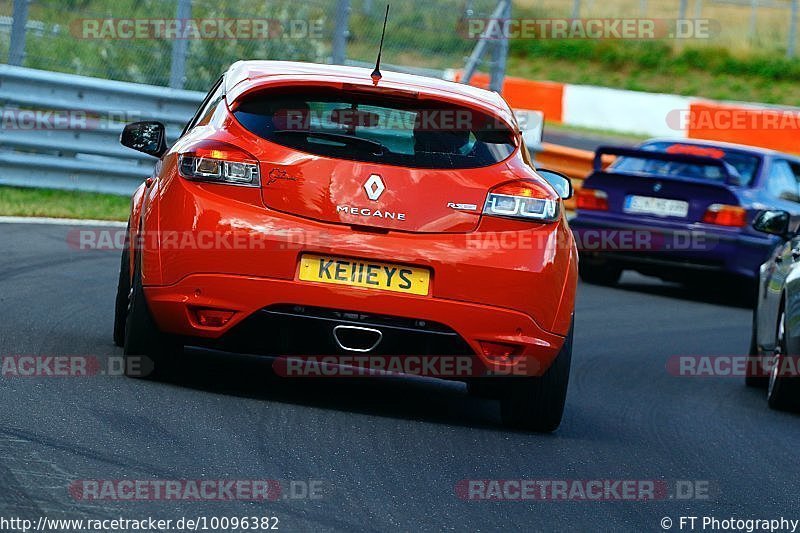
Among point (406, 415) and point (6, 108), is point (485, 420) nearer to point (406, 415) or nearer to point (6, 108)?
point (406, 415)

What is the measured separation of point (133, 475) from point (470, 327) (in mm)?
1871

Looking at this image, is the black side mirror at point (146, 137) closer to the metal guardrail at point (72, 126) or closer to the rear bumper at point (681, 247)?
the metal guardrail at point (72, 126)

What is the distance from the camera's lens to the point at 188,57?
17844mm

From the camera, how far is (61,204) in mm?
15156

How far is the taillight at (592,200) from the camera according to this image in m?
15.9

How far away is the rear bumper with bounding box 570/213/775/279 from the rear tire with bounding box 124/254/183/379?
8.69m

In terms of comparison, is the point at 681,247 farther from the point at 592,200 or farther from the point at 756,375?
the point at 756,375

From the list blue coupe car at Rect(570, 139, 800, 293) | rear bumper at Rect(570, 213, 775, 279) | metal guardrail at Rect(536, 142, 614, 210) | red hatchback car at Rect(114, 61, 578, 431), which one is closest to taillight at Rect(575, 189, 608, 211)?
blue coupe car at Rect(570, 139, 800, 293)

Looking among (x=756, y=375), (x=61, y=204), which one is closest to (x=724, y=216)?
(x=756, y=375)

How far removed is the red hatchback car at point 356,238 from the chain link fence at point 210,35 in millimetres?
9367

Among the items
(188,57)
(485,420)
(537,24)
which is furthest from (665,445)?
(537,24)

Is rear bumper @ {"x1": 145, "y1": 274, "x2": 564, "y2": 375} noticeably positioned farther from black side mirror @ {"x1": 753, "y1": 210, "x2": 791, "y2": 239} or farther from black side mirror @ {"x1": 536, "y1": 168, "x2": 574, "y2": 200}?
black side mirror @ {"x1": 753, "y1": 210, "x2": 791, "y2": 239}

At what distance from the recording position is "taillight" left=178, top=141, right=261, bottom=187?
271 inches

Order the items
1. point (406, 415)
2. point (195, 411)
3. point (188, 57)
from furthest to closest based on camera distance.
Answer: point (188, 57) → point (406, 415) → point (195, 411)
